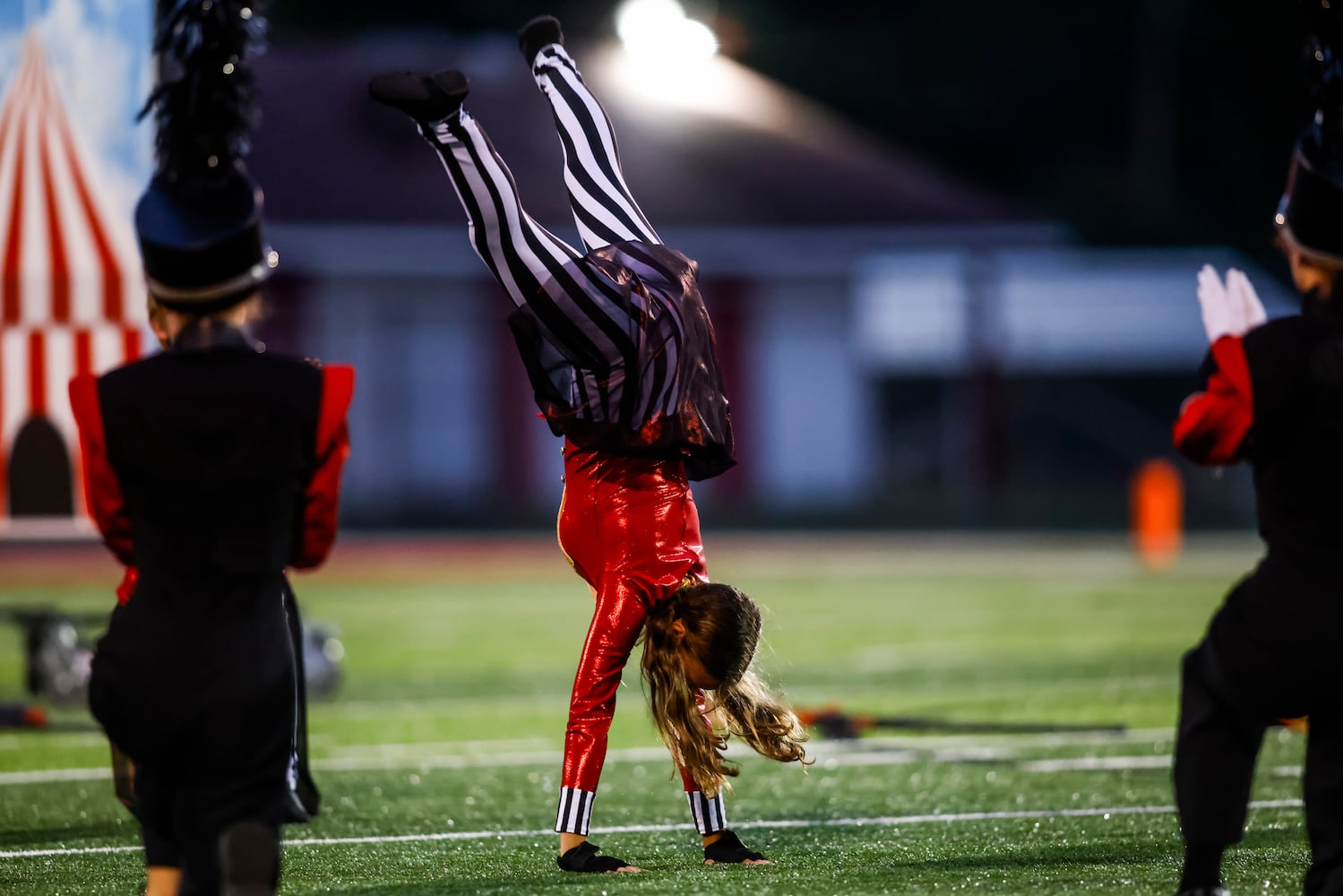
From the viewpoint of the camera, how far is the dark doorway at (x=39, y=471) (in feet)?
27.6

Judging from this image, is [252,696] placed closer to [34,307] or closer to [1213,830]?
[1213,830]

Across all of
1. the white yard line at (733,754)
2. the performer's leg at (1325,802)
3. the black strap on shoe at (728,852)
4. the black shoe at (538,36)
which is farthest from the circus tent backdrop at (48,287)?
the performer's leg at (1325,802)

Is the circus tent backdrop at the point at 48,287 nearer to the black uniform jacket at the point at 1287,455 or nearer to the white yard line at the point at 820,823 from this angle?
the white yard line at the point at 820,823

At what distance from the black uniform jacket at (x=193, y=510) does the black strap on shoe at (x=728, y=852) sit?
169 centimetres

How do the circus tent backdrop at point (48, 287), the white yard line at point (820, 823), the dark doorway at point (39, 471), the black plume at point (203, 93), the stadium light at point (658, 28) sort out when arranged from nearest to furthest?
the black plume at point (203, 93), the white yard line at point (820, 823), the circus tent backdrop at point (48, 287), the dark doorway at point (39, 471), the stadium light at point (658, 28)

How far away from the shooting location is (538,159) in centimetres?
2628

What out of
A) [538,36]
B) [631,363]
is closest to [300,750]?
[631,363]

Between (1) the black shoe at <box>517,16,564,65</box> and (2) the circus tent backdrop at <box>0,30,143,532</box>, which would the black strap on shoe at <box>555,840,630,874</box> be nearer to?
(1) the black shoe at <box>517,16,564,65</box>

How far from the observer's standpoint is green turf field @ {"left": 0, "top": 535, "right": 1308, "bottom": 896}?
15.6 feet

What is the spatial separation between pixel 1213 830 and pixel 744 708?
1.43 meters

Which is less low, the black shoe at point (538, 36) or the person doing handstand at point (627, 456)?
the black shoe at point (538, 36)

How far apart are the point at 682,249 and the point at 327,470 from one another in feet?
73.3

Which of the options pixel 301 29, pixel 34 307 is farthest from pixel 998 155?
pixel 34 307

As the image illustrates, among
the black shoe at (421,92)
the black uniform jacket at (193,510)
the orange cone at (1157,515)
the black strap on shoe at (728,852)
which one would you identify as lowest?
the orange cone at (1157,515)
